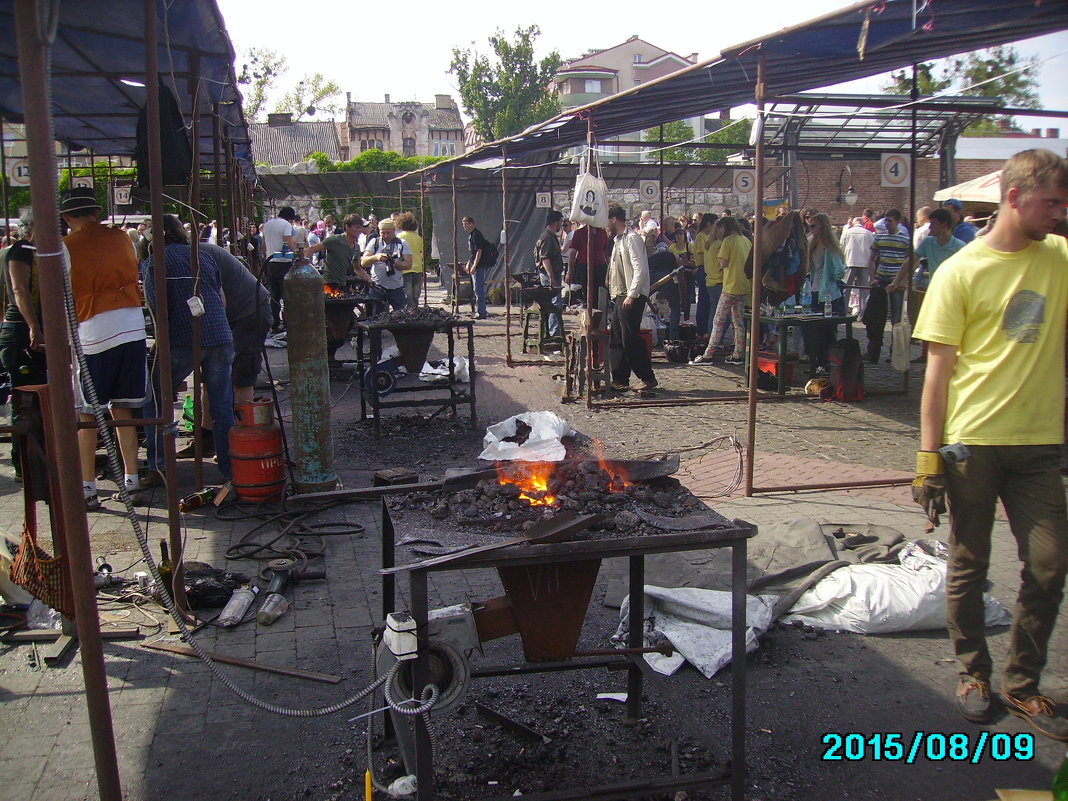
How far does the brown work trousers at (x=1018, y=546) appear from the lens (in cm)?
328

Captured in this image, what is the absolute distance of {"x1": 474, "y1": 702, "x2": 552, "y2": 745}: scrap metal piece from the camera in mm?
3301

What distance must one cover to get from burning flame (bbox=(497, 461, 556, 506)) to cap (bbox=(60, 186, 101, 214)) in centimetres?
364

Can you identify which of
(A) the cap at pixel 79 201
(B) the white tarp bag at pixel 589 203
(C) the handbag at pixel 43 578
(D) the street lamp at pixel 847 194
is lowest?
(C) the handbag at pixel 43 578

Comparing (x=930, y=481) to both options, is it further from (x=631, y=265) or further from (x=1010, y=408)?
(x=631, y=265)

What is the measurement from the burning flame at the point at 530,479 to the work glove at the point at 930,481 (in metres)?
1.45

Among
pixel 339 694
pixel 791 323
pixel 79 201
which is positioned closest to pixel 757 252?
pixel 791 323

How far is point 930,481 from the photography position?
3.39 meters

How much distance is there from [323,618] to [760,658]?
219 centimetres

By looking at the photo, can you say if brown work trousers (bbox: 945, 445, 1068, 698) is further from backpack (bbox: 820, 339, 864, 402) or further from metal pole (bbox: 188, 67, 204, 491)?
backpack (bbox: 820, 339, 864, 402)

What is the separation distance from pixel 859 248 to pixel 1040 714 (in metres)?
12.9

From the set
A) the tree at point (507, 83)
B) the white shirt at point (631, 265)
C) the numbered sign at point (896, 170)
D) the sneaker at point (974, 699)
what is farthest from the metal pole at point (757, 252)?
the tree at point (507, 83)

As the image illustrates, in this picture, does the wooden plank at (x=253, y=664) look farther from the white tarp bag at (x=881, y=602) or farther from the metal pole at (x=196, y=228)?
the white tarp bag at (x=881, y=602)

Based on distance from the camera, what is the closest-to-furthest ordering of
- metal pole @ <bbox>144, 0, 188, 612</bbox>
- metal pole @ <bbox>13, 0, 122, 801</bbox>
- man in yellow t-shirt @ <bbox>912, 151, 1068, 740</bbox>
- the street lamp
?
metal pole @ <bbox>13, 0, 122, 801</bbox>, man in yellow t-shirt @ <bbox>912, 151, 1068, 740</bbox>, metal pole @ <bbox>144, 0, 188, 612</bbox>, the street lamp

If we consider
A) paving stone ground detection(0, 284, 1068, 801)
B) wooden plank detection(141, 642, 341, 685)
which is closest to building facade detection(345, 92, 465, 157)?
paving stone ground detection(0, 284, 1068, 801)
